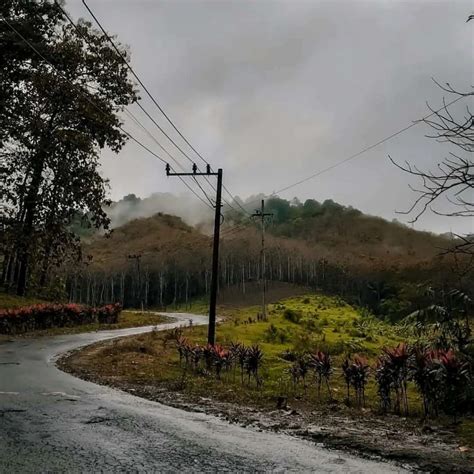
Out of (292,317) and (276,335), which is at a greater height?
(292,317)

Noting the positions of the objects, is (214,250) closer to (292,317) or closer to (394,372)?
(394,372)

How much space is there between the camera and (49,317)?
34938mm

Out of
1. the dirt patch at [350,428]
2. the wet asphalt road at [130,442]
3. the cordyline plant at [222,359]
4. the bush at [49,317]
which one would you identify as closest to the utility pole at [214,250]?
the cordyline plant at [222,359]

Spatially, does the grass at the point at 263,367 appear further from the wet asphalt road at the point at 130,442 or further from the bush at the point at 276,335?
the wet asphalt road at the point at 130,442

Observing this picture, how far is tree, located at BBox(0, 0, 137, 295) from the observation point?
3303cm

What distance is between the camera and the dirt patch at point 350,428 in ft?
25.7

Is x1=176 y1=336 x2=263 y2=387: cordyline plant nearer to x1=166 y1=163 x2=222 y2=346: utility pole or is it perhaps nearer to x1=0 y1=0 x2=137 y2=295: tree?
x1=166 y1=163 x2=222 y2=346: utility pole

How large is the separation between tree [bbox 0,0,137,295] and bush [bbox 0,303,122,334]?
3.59 meters

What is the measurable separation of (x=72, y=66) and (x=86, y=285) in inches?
3642

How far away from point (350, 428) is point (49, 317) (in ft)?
94.1

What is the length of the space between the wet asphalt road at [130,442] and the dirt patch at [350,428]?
509 mm

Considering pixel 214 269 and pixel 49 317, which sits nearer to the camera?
pixel 214 269

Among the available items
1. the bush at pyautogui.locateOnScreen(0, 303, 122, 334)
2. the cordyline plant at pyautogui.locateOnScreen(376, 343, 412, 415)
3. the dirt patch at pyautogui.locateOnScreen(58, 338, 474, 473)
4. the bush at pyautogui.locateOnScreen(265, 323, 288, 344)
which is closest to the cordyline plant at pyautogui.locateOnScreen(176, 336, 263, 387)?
the dirt patch at pyautogui.locateOnScreen(58, 338, 474, 473)

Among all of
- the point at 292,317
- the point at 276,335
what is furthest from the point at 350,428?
the point at 292,317
